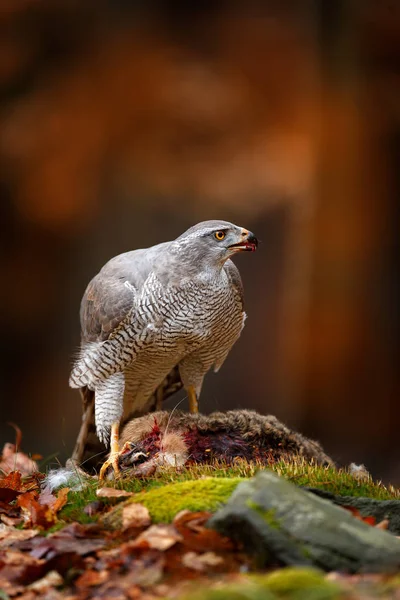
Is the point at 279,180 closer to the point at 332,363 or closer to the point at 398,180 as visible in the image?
the point at 398,180

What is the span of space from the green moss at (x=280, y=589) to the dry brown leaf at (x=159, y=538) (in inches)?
15.5

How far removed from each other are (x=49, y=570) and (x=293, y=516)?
32.5 inches

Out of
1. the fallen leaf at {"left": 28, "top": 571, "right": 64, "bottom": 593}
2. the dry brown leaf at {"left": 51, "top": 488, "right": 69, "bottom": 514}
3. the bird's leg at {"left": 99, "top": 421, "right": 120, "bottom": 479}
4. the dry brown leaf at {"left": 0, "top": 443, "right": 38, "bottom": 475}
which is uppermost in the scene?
the fallen leaf at {"left": 28, "top": 571, "right": 64, "bottom": 593}

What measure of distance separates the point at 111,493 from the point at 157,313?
1.16m

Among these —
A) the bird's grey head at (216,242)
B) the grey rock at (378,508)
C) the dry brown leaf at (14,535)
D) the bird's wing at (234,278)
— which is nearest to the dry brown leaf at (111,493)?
the dry brown leaf at (14,535)

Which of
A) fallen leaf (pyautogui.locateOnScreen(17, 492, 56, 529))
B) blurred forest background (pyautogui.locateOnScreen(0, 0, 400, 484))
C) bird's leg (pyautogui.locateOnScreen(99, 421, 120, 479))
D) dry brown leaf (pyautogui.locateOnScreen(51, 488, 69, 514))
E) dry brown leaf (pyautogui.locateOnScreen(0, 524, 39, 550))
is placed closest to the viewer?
dry brown leaf (pyautogui.locateOnScreen(0, 524, 39, 550))

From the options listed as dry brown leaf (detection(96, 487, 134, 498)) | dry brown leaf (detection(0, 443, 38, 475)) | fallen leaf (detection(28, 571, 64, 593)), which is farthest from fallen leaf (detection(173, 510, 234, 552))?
dry brown leaf (detection(0, 443, 38, 475))

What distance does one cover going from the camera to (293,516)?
225 centimetres

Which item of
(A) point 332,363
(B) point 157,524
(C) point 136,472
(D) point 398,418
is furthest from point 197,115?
(B) point 157,524

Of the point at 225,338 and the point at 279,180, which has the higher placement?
the point at 279,180

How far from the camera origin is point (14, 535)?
110 inches

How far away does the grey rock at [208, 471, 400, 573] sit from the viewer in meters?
2.15

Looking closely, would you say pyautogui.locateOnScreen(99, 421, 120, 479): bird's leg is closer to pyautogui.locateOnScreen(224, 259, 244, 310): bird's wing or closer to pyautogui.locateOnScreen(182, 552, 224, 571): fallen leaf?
pyautogui.locateOnScreen(224, 259, 244, 310): bird's wing

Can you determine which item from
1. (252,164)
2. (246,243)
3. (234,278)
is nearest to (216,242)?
(246,243)
